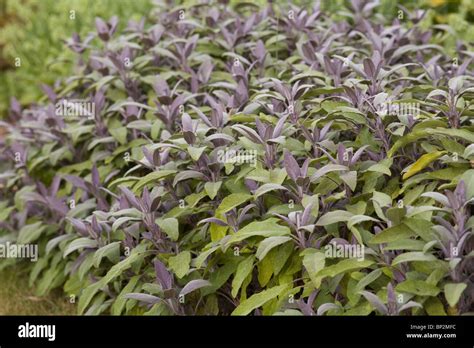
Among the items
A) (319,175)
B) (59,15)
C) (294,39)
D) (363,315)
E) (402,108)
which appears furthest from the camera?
(59,15)

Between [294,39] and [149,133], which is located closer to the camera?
[149,133]

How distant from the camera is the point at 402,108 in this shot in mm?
3234

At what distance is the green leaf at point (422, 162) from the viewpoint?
2.98 metres

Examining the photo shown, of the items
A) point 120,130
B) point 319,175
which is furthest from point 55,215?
point 319,175

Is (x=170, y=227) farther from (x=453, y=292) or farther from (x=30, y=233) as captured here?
(x=30, y=233)

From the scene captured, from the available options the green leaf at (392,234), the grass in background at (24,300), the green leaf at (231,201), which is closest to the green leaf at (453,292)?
the green leaf at (392,234)

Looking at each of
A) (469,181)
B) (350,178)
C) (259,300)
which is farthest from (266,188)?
(469,181)

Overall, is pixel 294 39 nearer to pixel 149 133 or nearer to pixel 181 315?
pixel 149 133

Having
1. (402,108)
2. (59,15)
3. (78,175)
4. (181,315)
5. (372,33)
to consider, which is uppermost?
(59,15)

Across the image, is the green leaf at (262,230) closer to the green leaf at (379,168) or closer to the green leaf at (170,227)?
the green leaf at (170,227)

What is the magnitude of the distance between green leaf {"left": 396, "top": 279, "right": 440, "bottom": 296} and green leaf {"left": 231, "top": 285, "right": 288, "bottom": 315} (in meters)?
0.46

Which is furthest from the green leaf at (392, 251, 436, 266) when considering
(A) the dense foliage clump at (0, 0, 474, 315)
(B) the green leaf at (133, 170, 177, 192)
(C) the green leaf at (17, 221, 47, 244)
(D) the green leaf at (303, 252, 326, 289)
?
(C) the green leaf at (17, 221, 47, 244)

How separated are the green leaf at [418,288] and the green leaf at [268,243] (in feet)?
1.47

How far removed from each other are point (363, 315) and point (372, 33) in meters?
1.80
